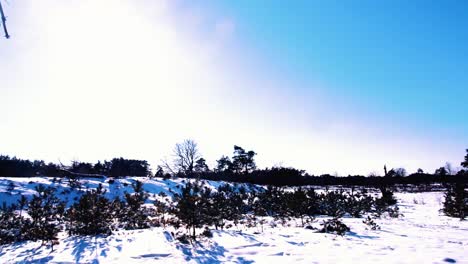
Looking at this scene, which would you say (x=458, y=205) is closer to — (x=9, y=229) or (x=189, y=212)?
(x=189, y=212)

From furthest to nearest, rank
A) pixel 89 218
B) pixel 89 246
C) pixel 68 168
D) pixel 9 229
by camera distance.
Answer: pixel 68 168 < pixel 9 229 < pixel 89 218 < pixel 89 246

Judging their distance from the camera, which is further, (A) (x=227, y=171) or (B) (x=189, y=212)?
(A) (x=227, y=171)

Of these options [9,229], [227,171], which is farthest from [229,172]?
[9,229]

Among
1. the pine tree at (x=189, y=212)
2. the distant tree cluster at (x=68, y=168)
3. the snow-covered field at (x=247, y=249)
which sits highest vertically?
the distant tree cluster at (x=68, y=168)

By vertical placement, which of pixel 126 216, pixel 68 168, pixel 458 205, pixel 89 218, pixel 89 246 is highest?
pixel 68 168

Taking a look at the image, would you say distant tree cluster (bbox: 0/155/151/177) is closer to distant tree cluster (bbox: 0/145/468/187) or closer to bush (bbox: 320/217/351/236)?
distant tree cluster (bbox: 0/145/468/187)

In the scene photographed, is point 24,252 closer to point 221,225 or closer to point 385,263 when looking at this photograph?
point 221,225

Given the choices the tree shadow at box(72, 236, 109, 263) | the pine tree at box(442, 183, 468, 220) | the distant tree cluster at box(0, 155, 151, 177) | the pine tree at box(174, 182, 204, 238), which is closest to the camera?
the tree shadow at box(72, 236, 109, 263)

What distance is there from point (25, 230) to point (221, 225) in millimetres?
6781

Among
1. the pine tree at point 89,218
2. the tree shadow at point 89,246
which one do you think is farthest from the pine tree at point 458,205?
the pine tree at point 89,218

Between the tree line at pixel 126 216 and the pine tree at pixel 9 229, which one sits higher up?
the tree line at pixel 126 216

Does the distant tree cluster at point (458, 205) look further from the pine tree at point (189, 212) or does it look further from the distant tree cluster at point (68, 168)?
the distant tree cluster at point (68, 168)

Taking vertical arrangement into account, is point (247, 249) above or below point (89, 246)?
above

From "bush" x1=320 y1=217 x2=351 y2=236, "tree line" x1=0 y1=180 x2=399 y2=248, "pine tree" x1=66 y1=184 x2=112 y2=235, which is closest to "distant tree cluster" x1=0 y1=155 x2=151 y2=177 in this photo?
"tree line" x1=0 y1=180 x2=399 y2=248
